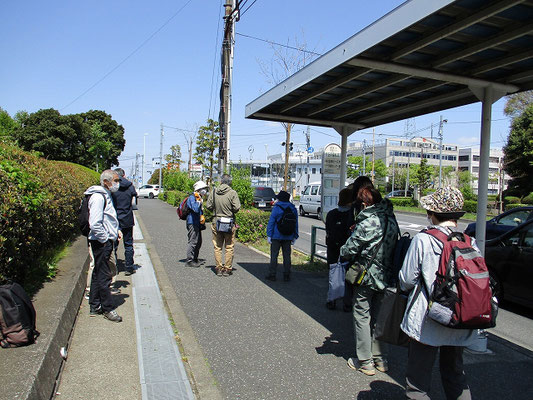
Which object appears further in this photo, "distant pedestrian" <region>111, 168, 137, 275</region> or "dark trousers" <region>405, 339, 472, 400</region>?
"distant pedestrian" <region>111, 168, 137, 275</region>

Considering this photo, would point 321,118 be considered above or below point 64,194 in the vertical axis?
above

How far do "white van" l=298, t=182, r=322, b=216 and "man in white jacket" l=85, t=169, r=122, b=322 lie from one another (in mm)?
18873

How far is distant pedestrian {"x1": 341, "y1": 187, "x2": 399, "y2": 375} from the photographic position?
386 centimetres

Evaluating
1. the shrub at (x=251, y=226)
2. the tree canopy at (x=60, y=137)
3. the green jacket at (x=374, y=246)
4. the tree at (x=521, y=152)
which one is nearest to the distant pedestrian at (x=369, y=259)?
the green jacket at (x=374, y=246)

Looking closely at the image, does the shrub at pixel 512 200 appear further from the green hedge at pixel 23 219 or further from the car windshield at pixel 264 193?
the green hedge at pixel 23 219

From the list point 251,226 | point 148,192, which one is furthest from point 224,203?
point 148,192

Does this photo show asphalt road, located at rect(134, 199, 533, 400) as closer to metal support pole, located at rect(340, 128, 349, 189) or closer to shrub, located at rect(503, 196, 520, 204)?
metal support pole, located at rect(340, 128, 349, 189)

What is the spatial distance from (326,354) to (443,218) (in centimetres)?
219

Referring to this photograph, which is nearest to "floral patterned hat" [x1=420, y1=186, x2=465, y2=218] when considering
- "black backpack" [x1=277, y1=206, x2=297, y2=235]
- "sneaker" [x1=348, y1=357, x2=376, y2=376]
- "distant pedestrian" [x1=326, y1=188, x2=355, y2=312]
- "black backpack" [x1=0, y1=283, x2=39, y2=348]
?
"sneaker" [x1=348, y1=357, x2=376, y2=376]

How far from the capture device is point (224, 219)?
7586 mm

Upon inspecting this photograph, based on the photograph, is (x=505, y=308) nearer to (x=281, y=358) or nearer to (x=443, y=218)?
(x=281, y=358)

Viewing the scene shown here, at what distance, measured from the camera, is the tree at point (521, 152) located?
3017 centimetres

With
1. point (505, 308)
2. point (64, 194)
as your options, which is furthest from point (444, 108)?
point (64, 194)

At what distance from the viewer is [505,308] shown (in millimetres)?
7082
